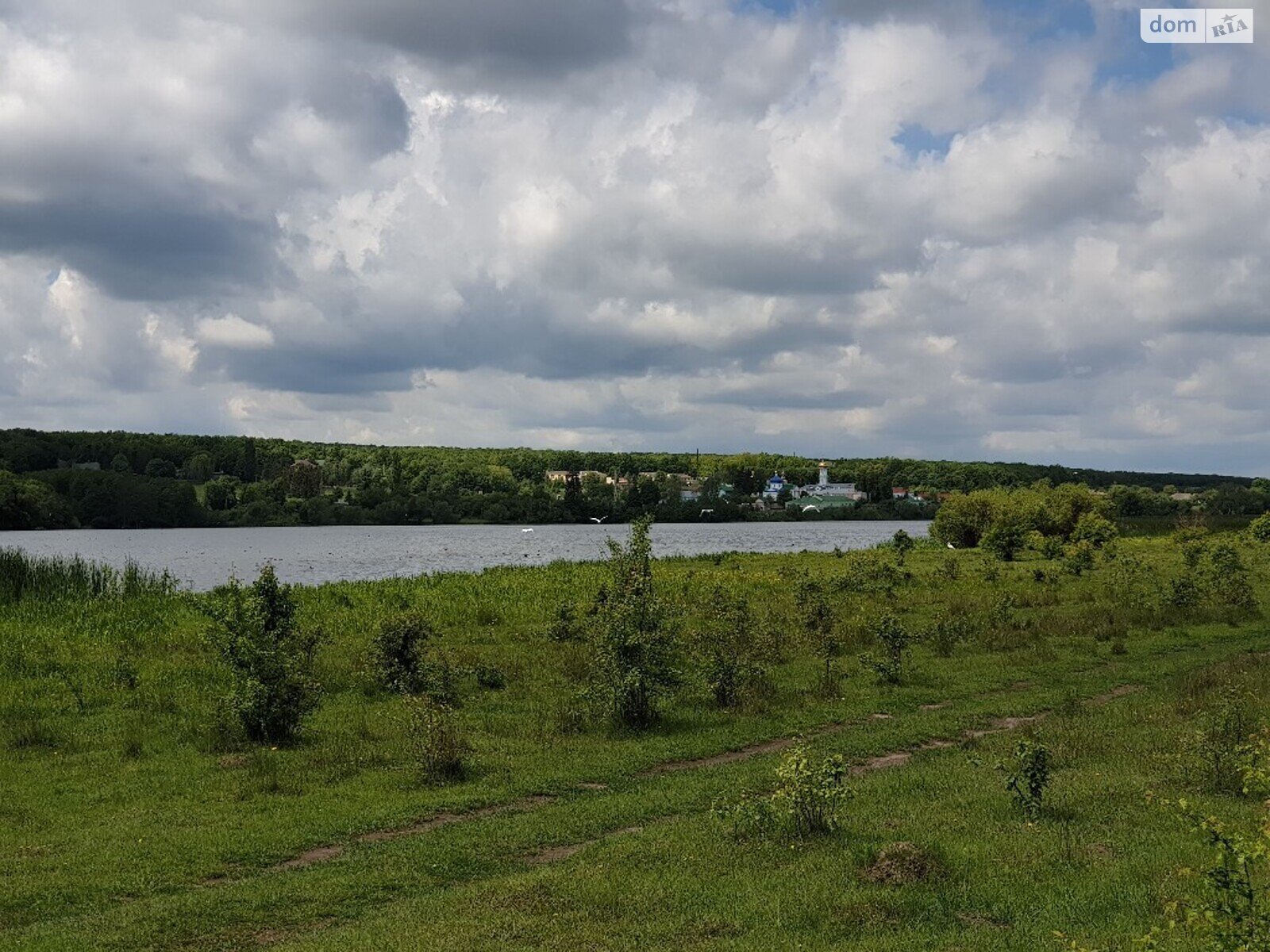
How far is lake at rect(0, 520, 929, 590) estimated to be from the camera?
237 feet

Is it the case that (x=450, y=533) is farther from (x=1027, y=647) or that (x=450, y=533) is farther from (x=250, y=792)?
(x=250, y=792)

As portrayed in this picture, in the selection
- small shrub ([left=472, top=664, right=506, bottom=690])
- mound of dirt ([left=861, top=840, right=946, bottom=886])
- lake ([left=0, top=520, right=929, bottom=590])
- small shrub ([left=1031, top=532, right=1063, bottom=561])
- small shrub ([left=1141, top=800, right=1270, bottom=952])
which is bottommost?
lake ([left=0, top=520, right=929, bottom=590])

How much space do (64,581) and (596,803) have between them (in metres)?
31.4

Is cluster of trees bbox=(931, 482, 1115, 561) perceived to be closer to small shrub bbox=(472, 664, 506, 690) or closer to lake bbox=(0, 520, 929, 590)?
lake bbox=(0, 520, 929, 590)

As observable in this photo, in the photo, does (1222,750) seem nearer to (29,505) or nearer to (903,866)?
(903,866)

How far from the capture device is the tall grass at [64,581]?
35.8 metres

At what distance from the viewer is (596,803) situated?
551 inches

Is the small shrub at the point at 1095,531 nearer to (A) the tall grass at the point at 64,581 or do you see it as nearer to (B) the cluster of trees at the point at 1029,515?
(B) the cluster of trees at the point at 1029,515

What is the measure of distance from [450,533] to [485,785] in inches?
4733

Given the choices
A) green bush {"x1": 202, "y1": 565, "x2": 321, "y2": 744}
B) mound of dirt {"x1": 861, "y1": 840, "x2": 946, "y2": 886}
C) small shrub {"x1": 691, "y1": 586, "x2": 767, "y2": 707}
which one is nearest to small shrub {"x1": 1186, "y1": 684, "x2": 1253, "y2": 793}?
mound of dirt {"x1": 861, "y1": 840, "x2": 946, "y2": 886}

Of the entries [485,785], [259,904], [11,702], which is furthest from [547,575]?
[259,904]

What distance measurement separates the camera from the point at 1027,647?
90.2 ft

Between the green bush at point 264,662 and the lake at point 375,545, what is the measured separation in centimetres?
3113

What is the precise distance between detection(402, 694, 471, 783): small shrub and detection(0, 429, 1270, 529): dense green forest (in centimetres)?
10618
